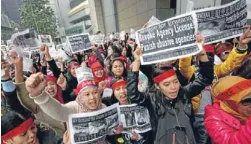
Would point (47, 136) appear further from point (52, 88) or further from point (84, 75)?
point (52, 88)

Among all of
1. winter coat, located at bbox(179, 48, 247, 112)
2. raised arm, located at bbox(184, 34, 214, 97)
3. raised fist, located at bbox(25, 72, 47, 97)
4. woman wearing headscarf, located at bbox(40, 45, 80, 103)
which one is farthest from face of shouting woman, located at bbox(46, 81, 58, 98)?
raised arm, located at bbox(184, 34, 214, 97)

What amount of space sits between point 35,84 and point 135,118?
1046 millimetres

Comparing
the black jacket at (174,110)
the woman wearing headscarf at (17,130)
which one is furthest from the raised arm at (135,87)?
the woman wearing headscarf at (17,130)

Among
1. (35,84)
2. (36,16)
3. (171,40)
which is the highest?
(36,16)

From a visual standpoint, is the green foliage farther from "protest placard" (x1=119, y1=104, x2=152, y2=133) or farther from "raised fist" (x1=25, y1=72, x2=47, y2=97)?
"raised fist" (x1=25, y1=72, x2=47, y2=97)

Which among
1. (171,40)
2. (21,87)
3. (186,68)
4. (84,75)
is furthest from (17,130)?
(186,68)

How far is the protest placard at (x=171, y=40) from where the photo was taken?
1845mm

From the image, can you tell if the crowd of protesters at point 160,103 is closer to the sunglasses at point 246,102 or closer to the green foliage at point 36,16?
the sunglasses at point 246,102

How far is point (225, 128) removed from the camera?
153 centimetres

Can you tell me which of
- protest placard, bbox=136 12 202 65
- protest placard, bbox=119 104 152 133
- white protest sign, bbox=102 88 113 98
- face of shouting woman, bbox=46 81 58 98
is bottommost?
protest placard, bbox=119 104 152 133

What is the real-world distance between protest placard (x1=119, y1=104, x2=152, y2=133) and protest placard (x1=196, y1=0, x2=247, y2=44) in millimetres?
916

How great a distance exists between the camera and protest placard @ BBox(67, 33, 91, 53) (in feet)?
18.5

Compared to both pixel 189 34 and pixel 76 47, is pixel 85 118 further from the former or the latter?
pixel 76 47

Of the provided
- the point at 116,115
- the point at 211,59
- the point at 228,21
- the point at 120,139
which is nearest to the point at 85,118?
the point at 116,115
